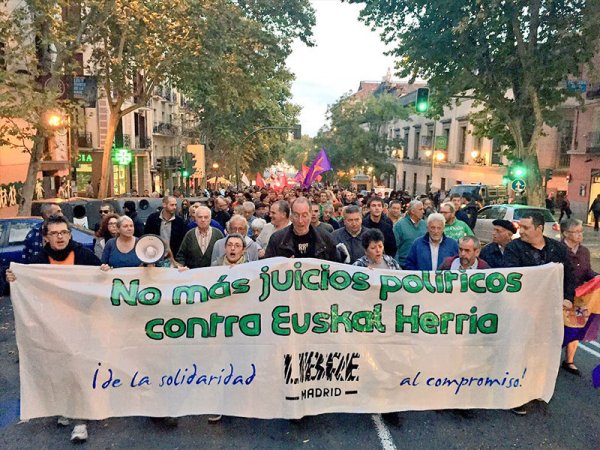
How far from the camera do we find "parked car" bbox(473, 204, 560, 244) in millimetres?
13914

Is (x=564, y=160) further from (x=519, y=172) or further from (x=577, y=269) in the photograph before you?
(x=577, y=269)

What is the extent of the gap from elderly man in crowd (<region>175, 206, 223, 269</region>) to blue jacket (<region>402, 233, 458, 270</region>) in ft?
7.23

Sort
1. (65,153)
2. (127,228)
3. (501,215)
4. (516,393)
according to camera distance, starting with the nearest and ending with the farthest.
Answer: (516,393)
(127,228)
(501,215)
(65,153)

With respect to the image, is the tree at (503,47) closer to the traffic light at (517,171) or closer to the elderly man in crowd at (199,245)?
the traffic light at (517,171)

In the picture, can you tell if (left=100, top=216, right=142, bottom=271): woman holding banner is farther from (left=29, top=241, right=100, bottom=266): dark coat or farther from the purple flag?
the purple flag

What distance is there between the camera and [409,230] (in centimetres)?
735

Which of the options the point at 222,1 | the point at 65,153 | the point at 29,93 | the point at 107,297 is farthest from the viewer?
the point at 65,153

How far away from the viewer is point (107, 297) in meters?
4.21

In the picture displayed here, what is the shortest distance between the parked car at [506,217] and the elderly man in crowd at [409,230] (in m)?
7.09

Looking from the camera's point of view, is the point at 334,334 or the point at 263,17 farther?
the point at 263,17

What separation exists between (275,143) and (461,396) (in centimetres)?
3868

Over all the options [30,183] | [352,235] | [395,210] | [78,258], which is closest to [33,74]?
[30,183]

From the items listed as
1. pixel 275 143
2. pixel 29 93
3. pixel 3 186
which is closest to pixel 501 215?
pixel 29 93

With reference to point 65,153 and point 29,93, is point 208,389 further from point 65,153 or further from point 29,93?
point 65,153
